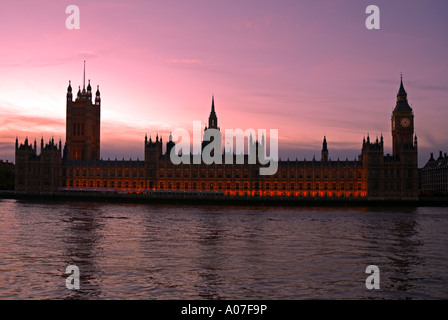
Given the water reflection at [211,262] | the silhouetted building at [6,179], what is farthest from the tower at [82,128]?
the water reflection at [211,262]

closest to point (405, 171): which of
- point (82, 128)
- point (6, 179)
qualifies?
point (82, 128)

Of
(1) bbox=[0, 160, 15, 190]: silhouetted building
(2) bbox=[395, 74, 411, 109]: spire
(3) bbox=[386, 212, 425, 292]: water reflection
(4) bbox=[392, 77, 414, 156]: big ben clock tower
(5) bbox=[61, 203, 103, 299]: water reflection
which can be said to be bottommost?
(3) bbox=[386, 212, 425, 292]: water reflection

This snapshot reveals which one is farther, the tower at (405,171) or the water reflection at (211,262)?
the tower at (405,171)

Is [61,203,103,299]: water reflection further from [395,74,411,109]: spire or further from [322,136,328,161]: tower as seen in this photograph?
[395,74,411,109]: spire

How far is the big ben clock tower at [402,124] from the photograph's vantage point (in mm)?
152625

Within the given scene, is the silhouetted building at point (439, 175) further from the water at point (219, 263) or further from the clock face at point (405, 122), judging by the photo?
the water at point (219, 263)

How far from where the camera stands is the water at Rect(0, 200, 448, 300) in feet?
79.1

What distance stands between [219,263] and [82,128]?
156m

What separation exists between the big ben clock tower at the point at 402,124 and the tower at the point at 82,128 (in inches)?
3961

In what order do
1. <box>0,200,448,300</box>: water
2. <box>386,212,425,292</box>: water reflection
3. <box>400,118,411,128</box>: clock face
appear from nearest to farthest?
<box>0,200,448,300</box>: water → <box>386,212,425,292</box>: water reflection → <box>400,118,411,128</box>: clock face

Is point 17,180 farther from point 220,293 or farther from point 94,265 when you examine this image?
point 220,293

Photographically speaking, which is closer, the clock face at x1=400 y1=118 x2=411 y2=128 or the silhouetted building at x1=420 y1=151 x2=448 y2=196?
the clock face at x1=400 y1=118 x2=411 y2=128

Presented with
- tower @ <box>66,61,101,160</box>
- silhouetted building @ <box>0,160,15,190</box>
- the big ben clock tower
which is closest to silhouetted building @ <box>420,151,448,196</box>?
the big ben clock tower

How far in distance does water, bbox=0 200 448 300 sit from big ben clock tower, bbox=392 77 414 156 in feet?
342
